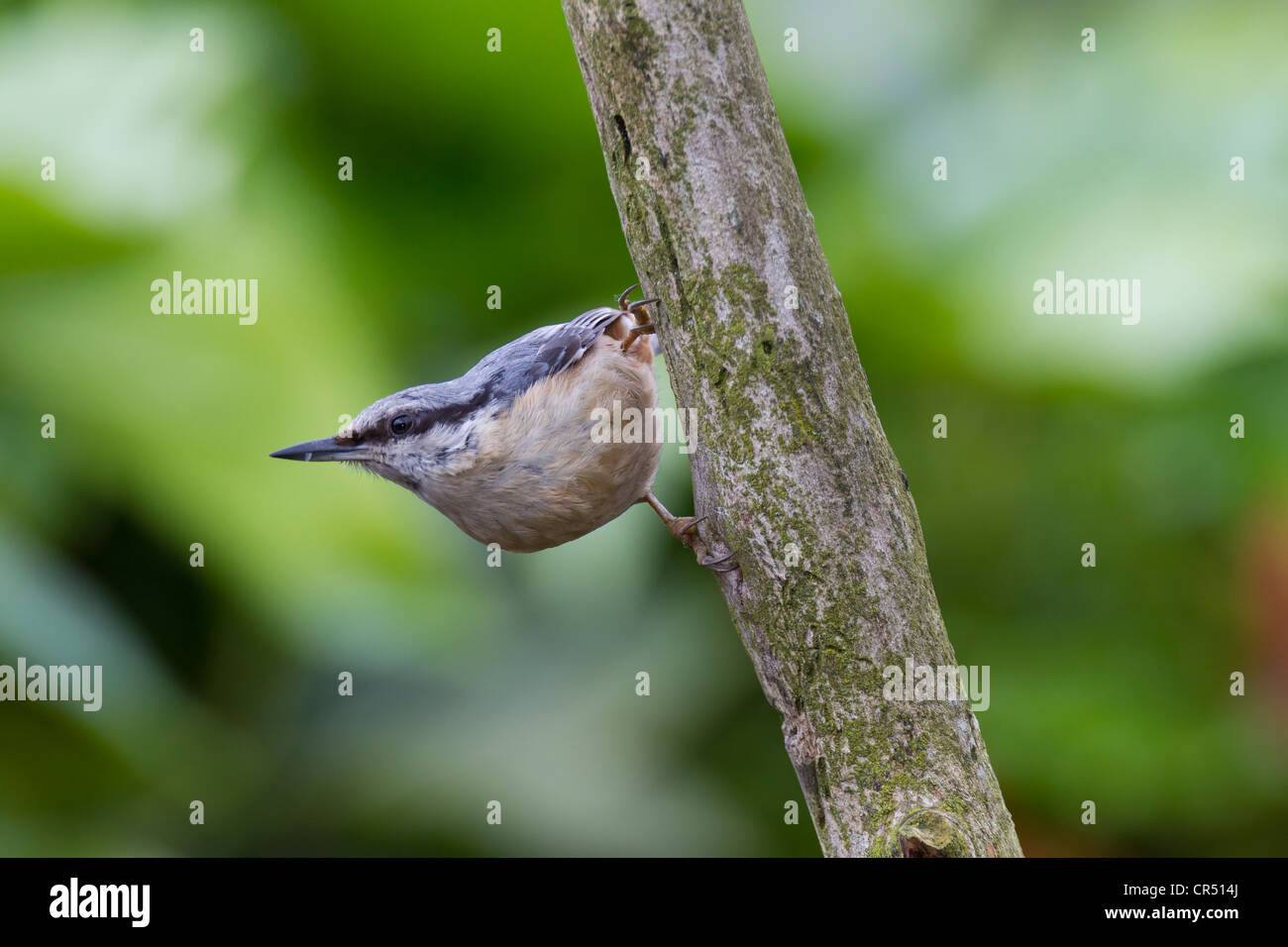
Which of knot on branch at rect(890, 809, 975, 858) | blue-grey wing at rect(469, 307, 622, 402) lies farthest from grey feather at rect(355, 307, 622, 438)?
knot on branch at rect(890, 809, 975, 858)

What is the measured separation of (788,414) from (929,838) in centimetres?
79

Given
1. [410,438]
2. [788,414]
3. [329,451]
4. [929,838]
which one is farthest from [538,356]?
[929,838]

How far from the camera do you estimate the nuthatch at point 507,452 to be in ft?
8.44

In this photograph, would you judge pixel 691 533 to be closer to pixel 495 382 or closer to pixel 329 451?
pixel 495 382

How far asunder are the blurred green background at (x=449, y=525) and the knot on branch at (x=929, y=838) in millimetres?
1675

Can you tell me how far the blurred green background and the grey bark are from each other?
166cm

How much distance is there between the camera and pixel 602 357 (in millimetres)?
2801

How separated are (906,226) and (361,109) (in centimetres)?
215

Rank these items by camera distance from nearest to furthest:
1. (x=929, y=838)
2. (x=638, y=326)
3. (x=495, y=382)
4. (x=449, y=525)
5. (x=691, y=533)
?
(x=929, y=838) → (x=691, y=533) → (x=495, y=382) → (x=638, y=326) → (x=449, y=525)

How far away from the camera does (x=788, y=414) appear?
1.97m

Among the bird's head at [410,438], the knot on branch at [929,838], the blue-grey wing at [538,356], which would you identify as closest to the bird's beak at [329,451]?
the bird's head at [410,438]

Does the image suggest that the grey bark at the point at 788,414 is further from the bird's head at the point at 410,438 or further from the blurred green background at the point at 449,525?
the blurred green background at the point at 449,525

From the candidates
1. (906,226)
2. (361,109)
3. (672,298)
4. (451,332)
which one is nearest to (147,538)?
(451,332)

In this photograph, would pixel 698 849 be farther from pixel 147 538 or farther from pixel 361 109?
pixel 361 109
